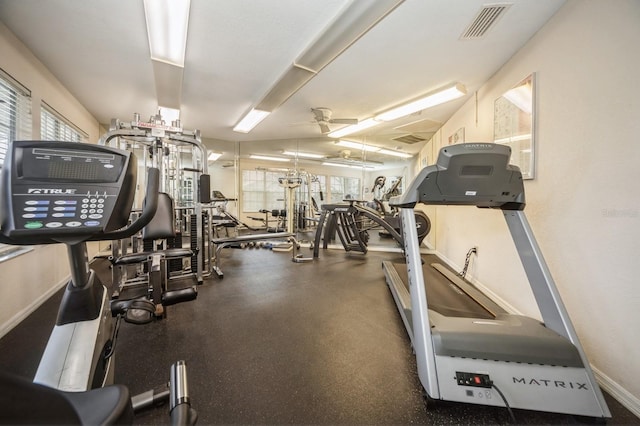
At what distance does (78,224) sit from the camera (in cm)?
69

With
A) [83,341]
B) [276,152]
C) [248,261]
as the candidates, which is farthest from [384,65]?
[276,152]

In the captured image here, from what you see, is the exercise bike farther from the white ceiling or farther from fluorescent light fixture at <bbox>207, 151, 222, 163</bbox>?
fluorescent light fixture at <bbox>207, 151, 222, 163</bbox>

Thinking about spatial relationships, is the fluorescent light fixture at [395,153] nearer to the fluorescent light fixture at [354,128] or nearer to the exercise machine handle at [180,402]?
the fluorescent light fixture at [354,128]

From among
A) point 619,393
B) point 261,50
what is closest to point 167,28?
point 261,50

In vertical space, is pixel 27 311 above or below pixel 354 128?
below

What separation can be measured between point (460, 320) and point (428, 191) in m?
0.79

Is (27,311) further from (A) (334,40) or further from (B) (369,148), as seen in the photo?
(B) (369,148)

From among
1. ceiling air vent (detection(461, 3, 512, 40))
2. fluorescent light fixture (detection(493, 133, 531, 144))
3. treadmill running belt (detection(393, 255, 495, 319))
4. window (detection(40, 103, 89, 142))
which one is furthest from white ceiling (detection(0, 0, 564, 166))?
treadmill running belt (detection(393, 255, 495, 319))

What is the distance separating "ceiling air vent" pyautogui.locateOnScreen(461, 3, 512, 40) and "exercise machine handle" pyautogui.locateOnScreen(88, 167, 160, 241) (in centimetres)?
251

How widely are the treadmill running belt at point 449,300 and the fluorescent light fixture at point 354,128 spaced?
2.75 m

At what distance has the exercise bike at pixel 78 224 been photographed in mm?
625

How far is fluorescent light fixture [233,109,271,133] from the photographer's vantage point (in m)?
3.86

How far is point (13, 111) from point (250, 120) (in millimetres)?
2708

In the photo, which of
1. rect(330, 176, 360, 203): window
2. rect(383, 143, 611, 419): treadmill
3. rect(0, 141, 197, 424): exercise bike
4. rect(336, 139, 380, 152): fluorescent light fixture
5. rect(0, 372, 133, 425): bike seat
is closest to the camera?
rect(0, 372, 133, 425): bike seat
